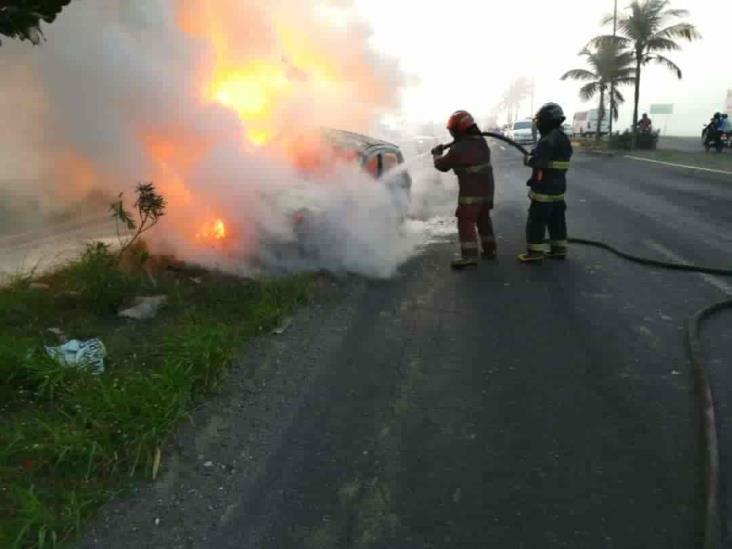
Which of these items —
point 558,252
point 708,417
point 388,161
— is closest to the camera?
point 708,417

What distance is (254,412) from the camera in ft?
11.5

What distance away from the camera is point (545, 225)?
22.2 ft

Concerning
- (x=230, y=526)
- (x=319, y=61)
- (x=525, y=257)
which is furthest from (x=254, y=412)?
(x=319, y=61)

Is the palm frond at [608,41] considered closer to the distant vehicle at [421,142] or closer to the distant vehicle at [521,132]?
the distant vehicle at [521,132]

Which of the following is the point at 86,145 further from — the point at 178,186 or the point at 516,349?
the point at 516,349

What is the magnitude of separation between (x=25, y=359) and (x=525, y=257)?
194 inches

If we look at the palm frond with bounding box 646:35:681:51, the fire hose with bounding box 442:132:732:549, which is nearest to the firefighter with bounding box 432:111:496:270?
the fire hose with bounding box 442:132:732:549

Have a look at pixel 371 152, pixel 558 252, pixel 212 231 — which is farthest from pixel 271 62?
pixel 558 252

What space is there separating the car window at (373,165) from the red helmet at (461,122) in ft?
3.39

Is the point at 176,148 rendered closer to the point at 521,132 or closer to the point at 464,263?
the point at 464,263

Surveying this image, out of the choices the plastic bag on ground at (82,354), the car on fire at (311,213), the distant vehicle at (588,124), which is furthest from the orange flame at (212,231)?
the distant vehicle at (588,124)

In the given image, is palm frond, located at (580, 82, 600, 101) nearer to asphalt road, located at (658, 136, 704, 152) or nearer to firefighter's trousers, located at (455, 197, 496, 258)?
asphalt road, located at (658, 136, 704, 152)

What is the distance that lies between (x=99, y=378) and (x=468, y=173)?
14.7 feet

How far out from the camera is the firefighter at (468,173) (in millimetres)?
6664
